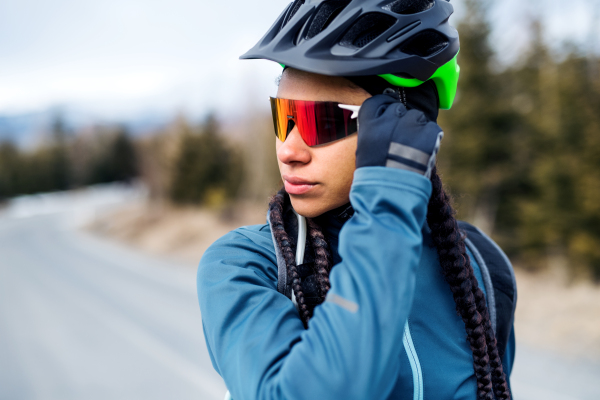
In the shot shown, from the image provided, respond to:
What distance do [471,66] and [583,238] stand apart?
6.51 metres

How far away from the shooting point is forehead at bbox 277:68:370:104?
115cm

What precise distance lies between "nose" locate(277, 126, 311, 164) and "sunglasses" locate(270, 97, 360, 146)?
0.04ft

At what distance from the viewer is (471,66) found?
1443 centimetres

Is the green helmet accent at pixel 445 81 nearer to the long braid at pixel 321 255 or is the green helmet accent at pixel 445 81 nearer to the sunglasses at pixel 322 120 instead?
the sunglasses at pixel 322 120

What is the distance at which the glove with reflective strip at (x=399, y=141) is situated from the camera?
3.15ft

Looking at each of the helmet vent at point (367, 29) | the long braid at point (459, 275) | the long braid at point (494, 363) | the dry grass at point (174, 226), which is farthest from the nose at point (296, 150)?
the dry grass at point (174, 226)

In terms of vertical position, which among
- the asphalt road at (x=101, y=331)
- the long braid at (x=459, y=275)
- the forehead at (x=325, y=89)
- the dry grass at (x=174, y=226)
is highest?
the forehead at (x=325, y=89)

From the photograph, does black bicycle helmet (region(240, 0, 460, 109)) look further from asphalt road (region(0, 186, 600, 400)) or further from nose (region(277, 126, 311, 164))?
asphalt road (region(0, 186, 600, 400))

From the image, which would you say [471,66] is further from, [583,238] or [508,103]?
[583,238]

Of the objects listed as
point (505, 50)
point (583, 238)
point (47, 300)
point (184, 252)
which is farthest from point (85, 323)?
point (505, 50)

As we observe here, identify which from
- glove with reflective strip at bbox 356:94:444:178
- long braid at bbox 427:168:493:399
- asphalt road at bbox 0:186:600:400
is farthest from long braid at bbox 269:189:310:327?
asphalt road at bbox 0:186:600:400

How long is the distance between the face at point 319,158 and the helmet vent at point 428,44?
0.26m

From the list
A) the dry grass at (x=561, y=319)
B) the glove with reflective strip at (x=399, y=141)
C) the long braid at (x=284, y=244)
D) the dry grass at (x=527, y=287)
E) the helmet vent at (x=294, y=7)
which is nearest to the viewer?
the glove with reflective strip at (x=399, y=141)

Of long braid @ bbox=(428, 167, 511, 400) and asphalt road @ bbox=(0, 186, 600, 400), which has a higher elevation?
long braid @ bbox=(428, 167, 511, 400)
